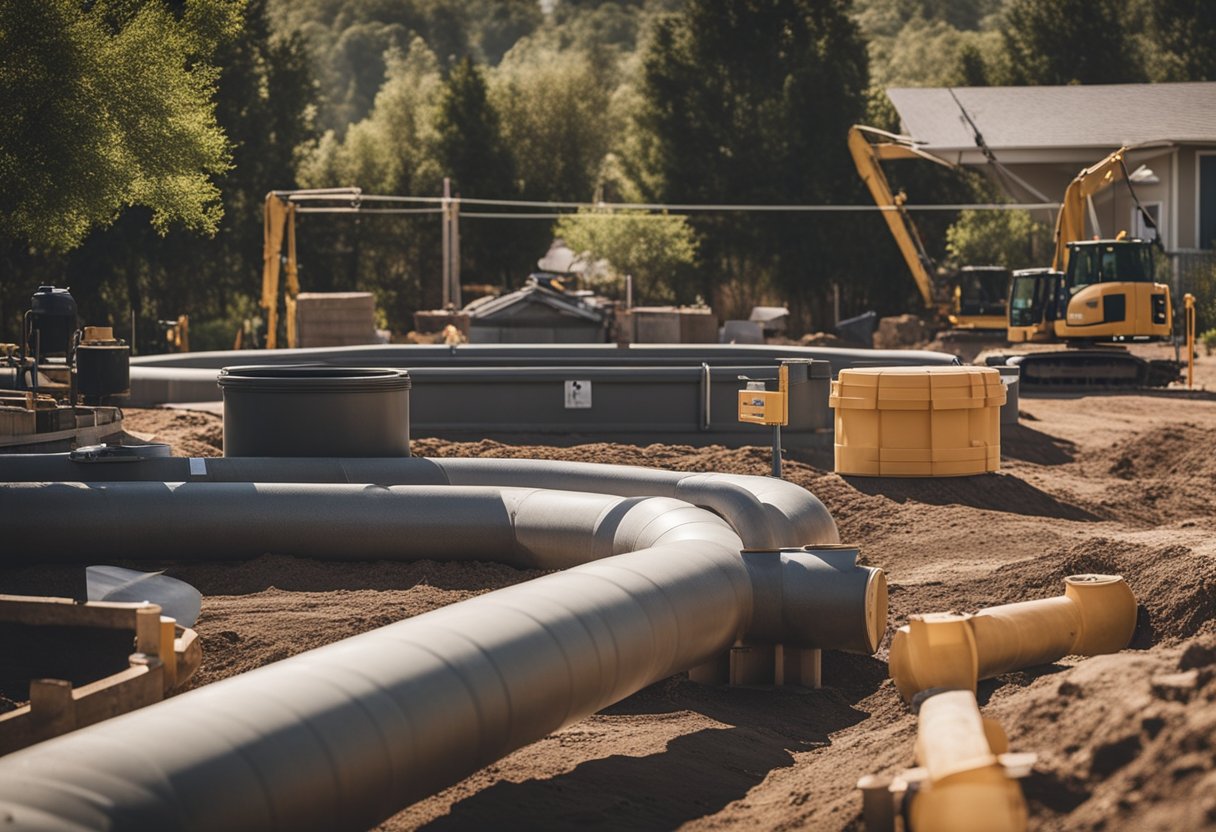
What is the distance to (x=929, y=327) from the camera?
40844 millimetres

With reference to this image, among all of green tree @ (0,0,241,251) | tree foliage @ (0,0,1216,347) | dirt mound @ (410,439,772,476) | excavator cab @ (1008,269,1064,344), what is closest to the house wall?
tree foliage @ (0,0,1216,347)

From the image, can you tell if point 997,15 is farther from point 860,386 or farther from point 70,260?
point 860,386

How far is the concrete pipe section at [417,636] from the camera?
4.20m

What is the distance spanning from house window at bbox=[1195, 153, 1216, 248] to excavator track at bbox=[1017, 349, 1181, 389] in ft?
49.6

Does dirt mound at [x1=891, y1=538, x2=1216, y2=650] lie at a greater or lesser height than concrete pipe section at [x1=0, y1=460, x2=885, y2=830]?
lesser

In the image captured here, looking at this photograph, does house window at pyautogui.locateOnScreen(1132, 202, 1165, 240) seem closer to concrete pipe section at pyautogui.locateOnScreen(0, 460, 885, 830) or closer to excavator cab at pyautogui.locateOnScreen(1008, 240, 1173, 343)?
excavator cab at pyautogui.locateOnScreen(1008, 240, 1173, 343)

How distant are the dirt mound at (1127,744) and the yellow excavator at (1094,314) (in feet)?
72.5

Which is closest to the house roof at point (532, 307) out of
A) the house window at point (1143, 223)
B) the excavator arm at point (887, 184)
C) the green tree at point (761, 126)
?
the excavator arm at point (887, 184)

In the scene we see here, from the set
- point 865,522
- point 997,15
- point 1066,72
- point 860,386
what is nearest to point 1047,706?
point 865,522

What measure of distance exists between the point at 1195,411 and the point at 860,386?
12236 millimetres

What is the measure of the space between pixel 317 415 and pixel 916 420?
5.14 m

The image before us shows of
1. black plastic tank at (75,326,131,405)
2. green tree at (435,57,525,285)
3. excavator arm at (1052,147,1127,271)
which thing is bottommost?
black plastic tank at (75,326,131,405)

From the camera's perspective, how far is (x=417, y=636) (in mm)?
5223

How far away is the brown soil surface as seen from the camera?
4387 millimetres
